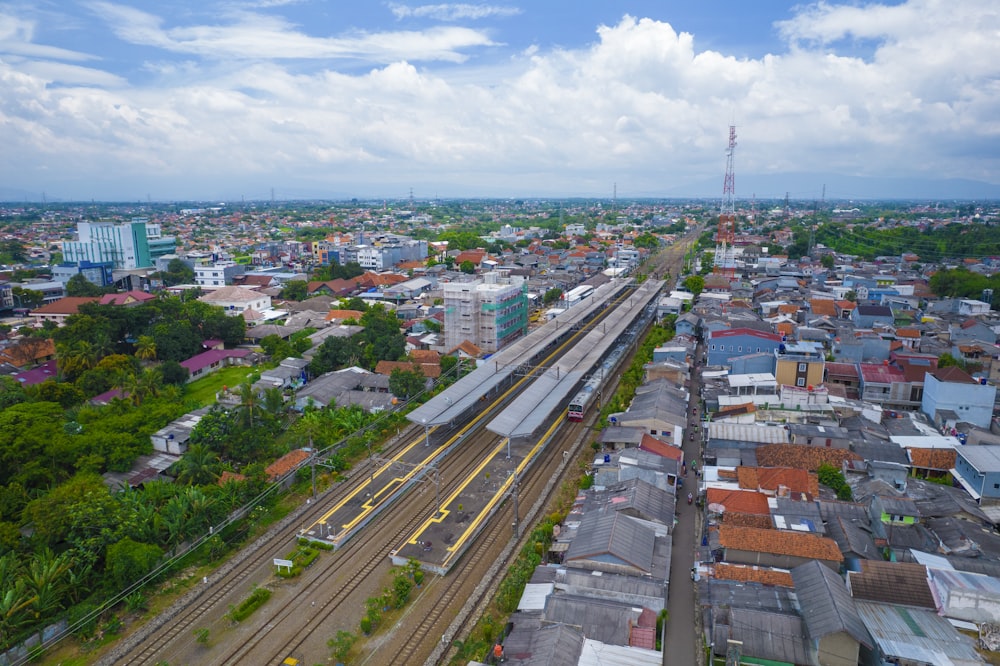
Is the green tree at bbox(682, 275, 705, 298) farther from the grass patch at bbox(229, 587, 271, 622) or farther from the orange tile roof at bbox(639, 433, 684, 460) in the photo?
the grass patch at bbox(229, 587, 271, 622)

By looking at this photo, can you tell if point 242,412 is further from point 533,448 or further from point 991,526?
point 991,526

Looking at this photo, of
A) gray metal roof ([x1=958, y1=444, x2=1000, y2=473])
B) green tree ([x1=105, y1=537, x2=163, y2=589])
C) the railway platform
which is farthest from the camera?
gray metal roof ([x1=958, y1=444, x2=1000, y2=473])

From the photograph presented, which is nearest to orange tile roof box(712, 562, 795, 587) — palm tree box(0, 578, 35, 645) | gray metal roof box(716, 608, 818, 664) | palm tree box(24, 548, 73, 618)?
gray metal roof box(716, 608, 818, 664)

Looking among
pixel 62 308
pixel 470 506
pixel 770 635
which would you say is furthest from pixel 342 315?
pixel 770 635

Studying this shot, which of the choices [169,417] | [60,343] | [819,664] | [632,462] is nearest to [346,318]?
[60,343]

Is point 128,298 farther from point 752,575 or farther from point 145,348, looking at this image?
point 752,575
